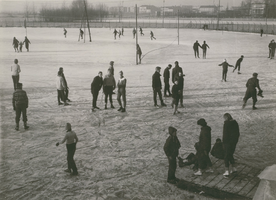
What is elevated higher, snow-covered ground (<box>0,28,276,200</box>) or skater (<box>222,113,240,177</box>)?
skater (<box>222,113,240,177</box>)

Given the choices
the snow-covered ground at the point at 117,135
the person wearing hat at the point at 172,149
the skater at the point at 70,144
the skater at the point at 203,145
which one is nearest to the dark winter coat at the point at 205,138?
the skater at the point at 203,145

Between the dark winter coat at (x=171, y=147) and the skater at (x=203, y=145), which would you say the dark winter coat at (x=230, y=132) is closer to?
the skater at (x=203, y=145)

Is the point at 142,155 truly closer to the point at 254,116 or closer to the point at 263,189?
the point at 263,189

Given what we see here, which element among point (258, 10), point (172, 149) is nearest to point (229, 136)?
point (172, 149)

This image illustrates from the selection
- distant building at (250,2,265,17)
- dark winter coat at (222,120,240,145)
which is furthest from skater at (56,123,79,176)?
distant building at (250,2,265,17)

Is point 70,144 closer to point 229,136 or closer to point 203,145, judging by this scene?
point 203,145

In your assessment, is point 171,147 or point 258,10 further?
point 258,10

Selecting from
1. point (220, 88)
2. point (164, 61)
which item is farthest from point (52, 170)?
point (164, 61)

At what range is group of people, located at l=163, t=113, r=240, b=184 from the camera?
6578 millimetres

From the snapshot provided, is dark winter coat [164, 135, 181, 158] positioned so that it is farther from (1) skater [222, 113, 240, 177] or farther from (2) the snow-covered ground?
(1) skater [222, 113, 240, 177]

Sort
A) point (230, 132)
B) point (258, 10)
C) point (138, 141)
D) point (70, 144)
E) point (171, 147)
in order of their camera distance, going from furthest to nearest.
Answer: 1. point (258, 10)
2. point (138, 141)
3. point (70, 144)
4. point (230, 132)
5. point (171, 147)

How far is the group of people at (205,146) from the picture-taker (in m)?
6.58

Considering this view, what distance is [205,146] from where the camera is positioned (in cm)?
685

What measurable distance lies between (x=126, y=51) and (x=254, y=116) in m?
22.1
